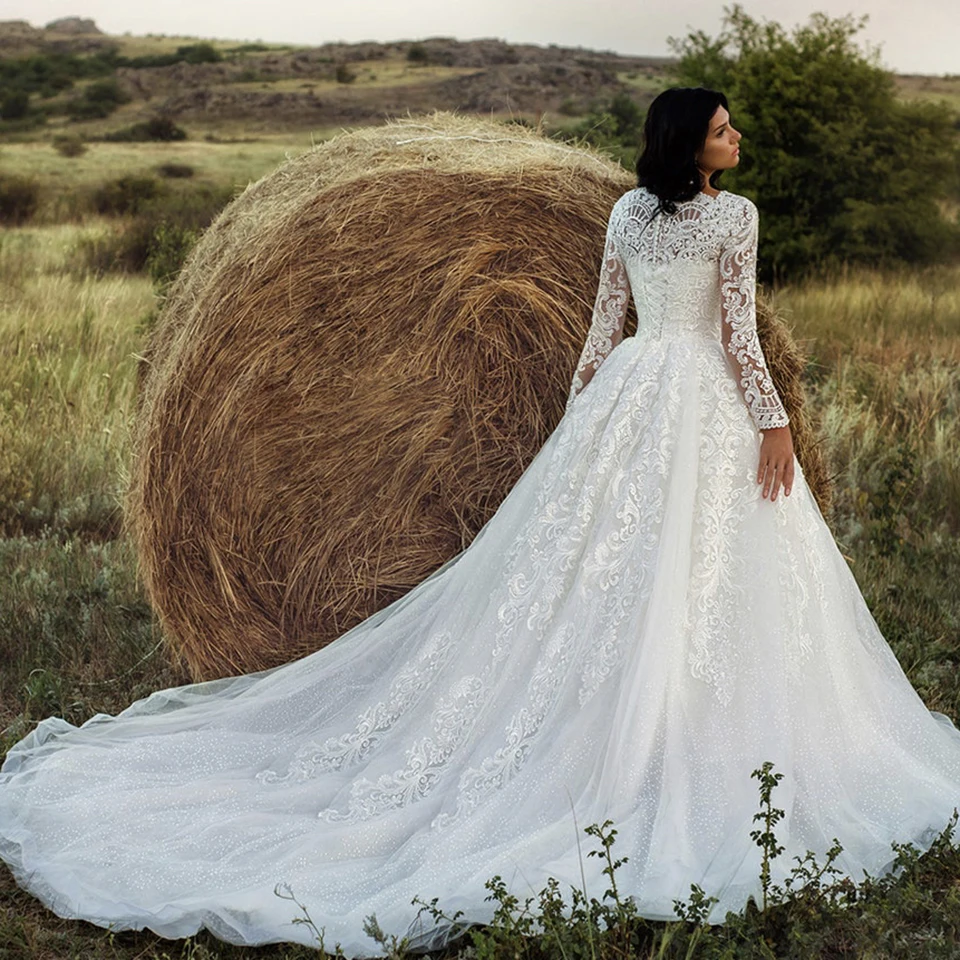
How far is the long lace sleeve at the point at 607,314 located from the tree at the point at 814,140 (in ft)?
31.1

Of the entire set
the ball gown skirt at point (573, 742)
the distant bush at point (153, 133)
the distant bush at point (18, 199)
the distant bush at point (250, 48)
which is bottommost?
the ball gown skirt at point (573, 742)

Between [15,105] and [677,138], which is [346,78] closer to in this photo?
[15,105]

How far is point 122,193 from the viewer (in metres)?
15.3

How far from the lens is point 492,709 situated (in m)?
3.22

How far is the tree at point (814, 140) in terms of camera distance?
12.7m

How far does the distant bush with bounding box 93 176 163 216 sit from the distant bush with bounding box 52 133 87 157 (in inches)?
151

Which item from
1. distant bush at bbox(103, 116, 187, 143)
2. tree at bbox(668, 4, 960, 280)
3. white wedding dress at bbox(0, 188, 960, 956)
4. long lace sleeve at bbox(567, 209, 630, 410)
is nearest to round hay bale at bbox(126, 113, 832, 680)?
long lace sleeve at bbox(567, 209, 630, 410)

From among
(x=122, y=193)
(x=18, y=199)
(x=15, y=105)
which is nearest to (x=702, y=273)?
(x=122, y=193)

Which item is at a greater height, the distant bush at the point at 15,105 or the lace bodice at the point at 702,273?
the distant bush at the point at 15,105

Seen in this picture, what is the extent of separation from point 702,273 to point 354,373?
1.35 m

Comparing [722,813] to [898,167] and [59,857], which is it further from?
[898,167]

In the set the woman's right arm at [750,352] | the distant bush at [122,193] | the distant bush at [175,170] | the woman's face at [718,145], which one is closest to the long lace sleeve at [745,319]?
the woman's right arm at [750,352]

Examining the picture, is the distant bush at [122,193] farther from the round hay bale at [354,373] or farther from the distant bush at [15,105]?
the round hay bale at [354,373]

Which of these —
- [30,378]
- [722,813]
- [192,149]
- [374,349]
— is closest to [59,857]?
[722,813]
